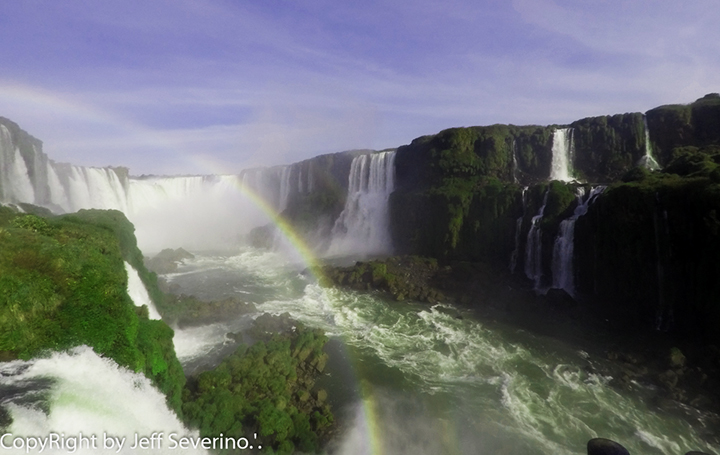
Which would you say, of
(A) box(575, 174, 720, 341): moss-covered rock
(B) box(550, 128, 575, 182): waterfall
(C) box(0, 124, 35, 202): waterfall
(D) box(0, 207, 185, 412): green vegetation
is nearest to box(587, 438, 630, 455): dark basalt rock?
(A) box(575, 174, 720, 341): moss-covered rock

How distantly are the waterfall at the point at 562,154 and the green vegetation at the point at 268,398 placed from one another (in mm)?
26792

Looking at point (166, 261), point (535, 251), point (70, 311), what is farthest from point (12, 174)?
point (535, 251)

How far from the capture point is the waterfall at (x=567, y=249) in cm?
2247

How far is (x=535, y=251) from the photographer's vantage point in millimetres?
24906

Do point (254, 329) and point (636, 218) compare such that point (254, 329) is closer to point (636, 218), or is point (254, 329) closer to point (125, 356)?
point (125, 356)

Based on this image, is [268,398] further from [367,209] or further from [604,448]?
[367,209]

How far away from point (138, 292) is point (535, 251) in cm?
2399

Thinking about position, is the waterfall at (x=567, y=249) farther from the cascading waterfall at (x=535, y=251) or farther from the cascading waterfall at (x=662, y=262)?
A: the cascading waterfall at (x=662, y=262)

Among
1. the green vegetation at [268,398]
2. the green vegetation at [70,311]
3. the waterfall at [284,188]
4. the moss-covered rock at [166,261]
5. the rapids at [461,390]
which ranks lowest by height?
the rapids at [461,390]

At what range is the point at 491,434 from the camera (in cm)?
1173

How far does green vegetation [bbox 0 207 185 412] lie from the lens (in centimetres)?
773

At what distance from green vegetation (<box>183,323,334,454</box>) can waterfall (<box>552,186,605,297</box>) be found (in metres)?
16.4

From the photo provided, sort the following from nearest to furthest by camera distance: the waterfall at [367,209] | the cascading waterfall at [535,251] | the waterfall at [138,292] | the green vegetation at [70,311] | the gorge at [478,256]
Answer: the green vegetation at [70,311]
the gorge at [478,256]
the waterfall at [138,292]
the cascading waterfall at [535,251]
the waterfall at [367,209]

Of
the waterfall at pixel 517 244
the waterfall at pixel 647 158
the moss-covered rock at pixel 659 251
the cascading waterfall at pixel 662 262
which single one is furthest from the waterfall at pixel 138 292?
the waterfall at pixel 647 158
